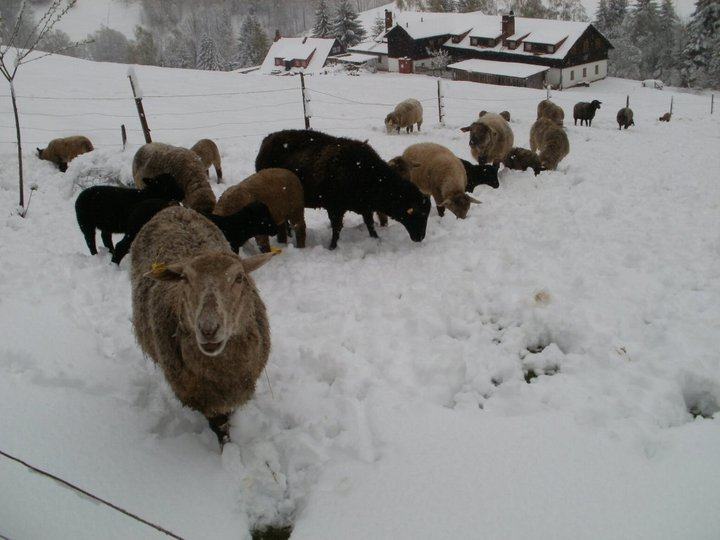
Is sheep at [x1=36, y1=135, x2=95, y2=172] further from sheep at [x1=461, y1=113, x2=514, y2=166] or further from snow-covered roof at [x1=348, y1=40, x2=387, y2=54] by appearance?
snow-covered roof at [x1=348, y1=40, x2=387, y2=54]

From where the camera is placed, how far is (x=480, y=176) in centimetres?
953

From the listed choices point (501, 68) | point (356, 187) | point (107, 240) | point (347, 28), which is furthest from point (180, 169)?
point (347, 28)

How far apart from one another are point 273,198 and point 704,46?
66215 millimetres

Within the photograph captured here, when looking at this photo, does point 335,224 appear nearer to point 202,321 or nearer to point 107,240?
point 107,240

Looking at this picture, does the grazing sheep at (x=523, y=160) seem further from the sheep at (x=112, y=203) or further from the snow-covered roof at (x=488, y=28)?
the snow-covered roof at (x=488, y=28)

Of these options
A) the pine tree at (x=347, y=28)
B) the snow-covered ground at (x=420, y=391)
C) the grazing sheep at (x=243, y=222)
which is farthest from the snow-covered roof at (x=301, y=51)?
the snow-covered ground at (x=420, y=391)

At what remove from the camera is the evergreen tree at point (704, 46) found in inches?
2029

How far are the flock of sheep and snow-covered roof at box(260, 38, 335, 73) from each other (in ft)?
174

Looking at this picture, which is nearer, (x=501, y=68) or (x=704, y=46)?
(x=501, y=68)

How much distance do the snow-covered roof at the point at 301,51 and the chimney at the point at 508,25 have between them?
73.0 ft

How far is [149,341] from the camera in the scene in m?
3.83

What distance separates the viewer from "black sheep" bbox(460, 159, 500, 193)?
372 inches

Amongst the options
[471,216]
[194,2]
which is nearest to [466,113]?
[471,216]

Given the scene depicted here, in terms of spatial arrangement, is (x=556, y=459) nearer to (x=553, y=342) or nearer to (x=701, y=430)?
(x=701, y=430)
